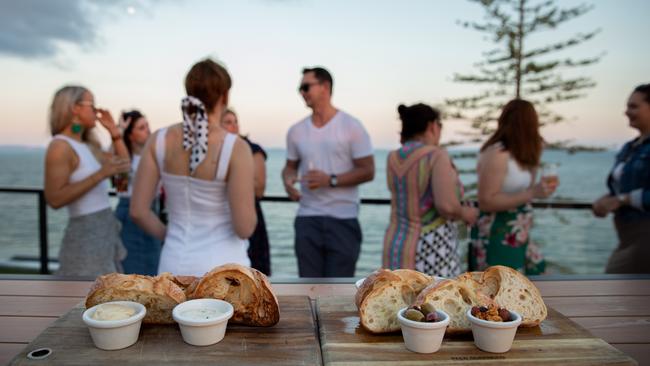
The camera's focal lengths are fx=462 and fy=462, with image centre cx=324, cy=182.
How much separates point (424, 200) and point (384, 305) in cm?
147

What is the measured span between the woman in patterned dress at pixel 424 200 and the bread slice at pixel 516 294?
1215 mm

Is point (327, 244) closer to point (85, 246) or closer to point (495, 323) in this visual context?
point (85, 246)

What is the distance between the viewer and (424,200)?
2.51 m

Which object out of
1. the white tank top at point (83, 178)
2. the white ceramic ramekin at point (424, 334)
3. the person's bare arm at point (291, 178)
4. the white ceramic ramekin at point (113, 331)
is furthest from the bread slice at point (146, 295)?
the person's bare arm at point (291, 178)

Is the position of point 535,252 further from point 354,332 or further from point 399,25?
point 399,25

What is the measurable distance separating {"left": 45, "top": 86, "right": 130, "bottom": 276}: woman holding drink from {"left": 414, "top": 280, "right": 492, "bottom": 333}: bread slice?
2.15 meters

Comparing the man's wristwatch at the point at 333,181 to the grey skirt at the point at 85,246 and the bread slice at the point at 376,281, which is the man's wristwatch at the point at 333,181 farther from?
the bread slice at the point at 376,281

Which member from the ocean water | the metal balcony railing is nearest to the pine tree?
the ocean water

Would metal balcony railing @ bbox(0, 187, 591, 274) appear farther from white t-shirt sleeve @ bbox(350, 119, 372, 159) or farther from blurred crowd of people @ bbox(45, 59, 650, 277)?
white t-shirt sleeve @ bbox(350, 119, 372, 159)

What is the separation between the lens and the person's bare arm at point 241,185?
6.07 feet

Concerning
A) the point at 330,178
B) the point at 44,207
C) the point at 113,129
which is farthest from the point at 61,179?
the point at 330,178

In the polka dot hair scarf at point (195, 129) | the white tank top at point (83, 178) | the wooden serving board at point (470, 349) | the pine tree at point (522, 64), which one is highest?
the pine tree at point (522, 64)

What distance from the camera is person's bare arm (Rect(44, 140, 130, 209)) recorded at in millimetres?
2496

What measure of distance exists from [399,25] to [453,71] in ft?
7.65
